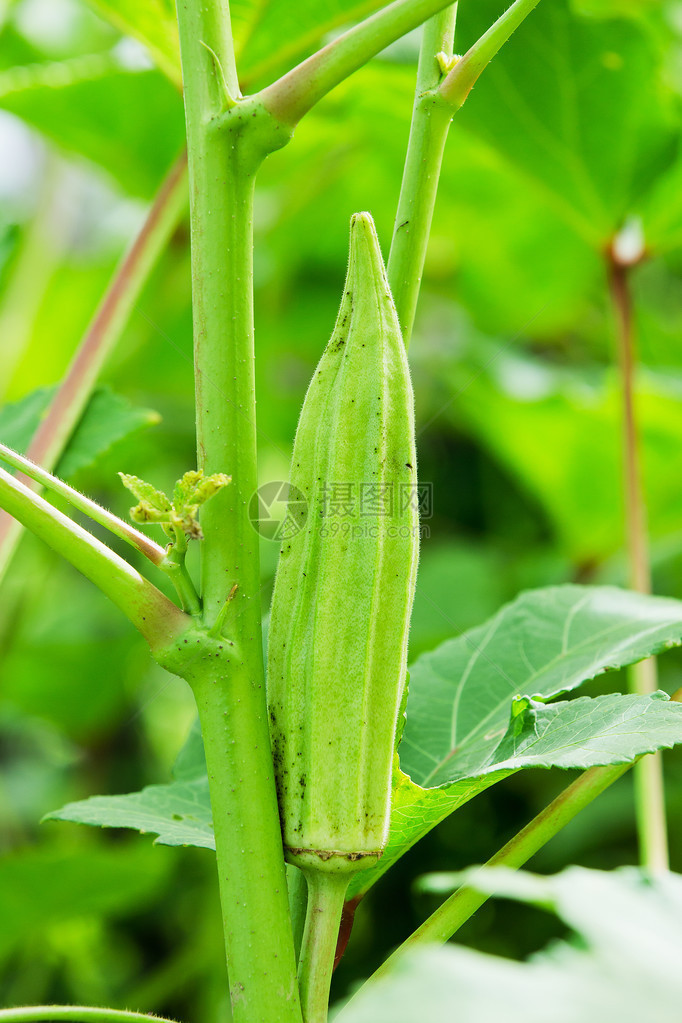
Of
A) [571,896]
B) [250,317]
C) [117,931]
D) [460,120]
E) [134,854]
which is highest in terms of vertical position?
[460,120]

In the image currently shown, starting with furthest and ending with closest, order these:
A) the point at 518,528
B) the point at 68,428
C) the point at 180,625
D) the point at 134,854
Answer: the point at 518,528, the point at 134,854, the point at 68,428, the point at 180,625

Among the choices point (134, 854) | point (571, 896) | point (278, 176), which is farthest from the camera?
point (278, 176)

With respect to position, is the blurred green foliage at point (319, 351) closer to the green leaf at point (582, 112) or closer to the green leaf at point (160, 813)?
the green leaf at point (582, 112)

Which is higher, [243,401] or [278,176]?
[278,176]

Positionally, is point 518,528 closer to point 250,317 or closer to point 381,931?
point 381,931

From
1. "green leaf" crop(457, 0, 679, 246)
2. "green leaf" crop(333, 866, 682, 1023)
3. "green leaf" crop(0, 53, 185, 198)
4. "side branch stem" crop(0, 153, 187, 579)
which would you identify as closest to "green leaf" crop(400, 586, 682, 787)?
Answer: "green leaf" crop(333, 866, 682, 1023)

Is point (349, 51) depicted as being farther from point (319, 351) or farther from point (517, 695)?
point (319, 351)

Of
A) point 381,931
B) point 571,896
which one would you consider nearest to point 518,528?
point 381,931

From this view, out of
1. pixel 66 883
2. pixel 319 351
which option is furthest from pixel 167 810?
pixel 319 351

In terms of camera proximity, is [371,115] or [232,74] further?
[371,115]
